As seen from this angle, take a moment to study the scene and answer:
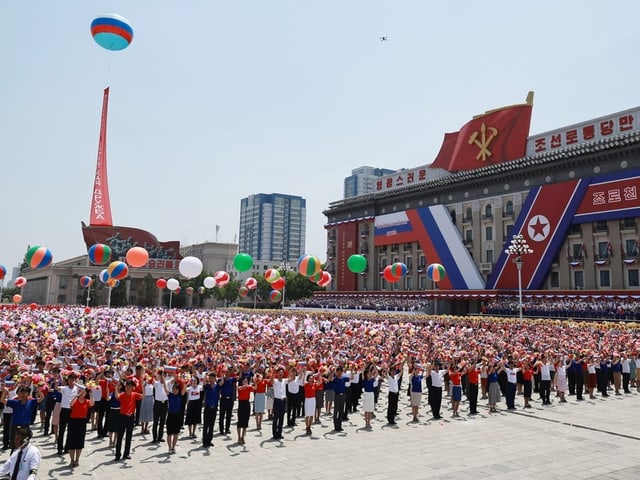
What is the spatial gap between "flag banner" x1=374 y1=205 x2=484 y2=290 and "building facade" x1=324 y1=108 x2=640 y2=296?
0.40ft

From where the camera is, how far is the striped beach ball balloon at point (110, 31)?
17.4 m

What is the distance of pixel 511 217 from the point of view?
5369cm

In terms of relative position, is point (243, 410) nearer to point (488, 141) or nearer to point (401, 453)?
point (401, 453)

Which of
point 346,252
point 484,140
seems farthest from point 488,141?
point 346,252

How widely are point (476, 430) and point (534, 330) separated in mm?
17187

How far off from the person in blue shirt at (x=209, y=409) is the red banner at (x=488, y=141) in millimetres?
51201

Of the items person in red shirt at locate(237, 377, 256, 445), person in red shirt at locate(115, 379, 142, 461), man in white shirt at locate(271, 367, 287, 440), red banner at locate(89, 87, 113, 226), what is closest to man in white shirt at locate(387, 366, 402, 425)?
man in white shirt at locate(271, 367, 287, 440)

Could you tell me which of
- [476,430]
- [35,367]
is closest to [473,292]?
[476,430]

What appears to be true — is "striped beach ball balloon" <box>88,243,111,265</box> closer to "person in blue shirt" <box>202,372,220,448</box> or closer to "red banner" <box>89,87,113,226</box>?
"red banner" <box>89,87,113,226</box>

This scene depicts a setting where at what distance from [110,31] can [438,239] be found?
48.9 metres

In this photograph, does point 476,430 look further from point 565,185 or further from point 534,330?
point 565,185

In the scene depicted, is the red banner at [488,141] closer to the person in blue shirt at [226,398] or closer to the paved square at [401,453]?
the paved square at [401,453]

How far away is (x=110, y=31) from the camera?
17.5 meters

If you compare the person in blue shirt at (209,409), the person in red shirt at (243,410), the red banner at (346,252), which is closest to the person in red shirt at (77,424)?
the person in blue shirt at (209,409)
